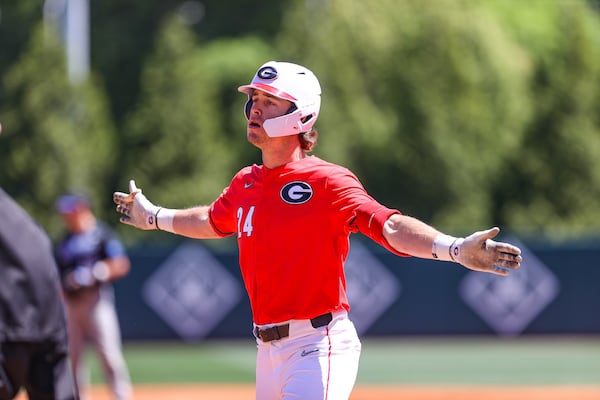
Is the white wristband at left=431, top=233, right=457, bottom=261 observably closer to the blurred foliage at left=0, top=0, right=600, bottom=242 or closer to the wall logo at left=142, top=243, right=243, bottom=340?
the wall logo at left=142, top=243, right=243, bottom=340

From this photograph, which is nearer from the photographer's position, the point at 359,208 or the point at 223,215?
the point at 359,208

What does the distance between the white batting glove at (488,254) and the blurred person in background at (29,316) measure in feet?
6.58

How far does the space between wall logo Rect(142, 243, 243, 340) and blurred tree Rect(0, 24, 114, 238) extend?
9367mm

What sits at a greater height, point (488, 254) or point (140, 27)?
point (488, 254)

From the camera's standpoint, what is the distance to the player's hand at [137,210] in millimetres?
6801

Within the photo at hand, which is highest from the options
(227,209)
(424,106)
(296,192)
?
(296,192)

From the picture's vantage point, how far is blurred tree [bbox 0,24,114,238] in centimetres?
3092

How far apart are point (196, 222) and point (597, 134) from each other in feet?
88.5

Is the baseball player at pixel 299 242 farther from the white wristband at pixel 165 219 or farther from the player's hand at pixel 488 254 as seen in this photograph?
the white wristband at pixel 165 219

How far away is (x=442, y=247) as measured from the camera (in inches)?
219

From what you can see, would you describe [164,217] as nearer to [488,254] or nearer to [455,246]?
[455,246]

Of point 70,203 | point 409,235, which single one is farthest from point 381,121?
point 409,235

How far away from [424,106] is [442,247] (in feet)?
95.8

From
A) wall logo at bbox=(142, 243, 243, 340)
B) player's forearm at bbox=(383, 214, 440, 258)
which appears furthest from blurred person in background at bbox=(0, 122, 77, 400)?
wall logo at bbox=(142, 243, 243, 340)
